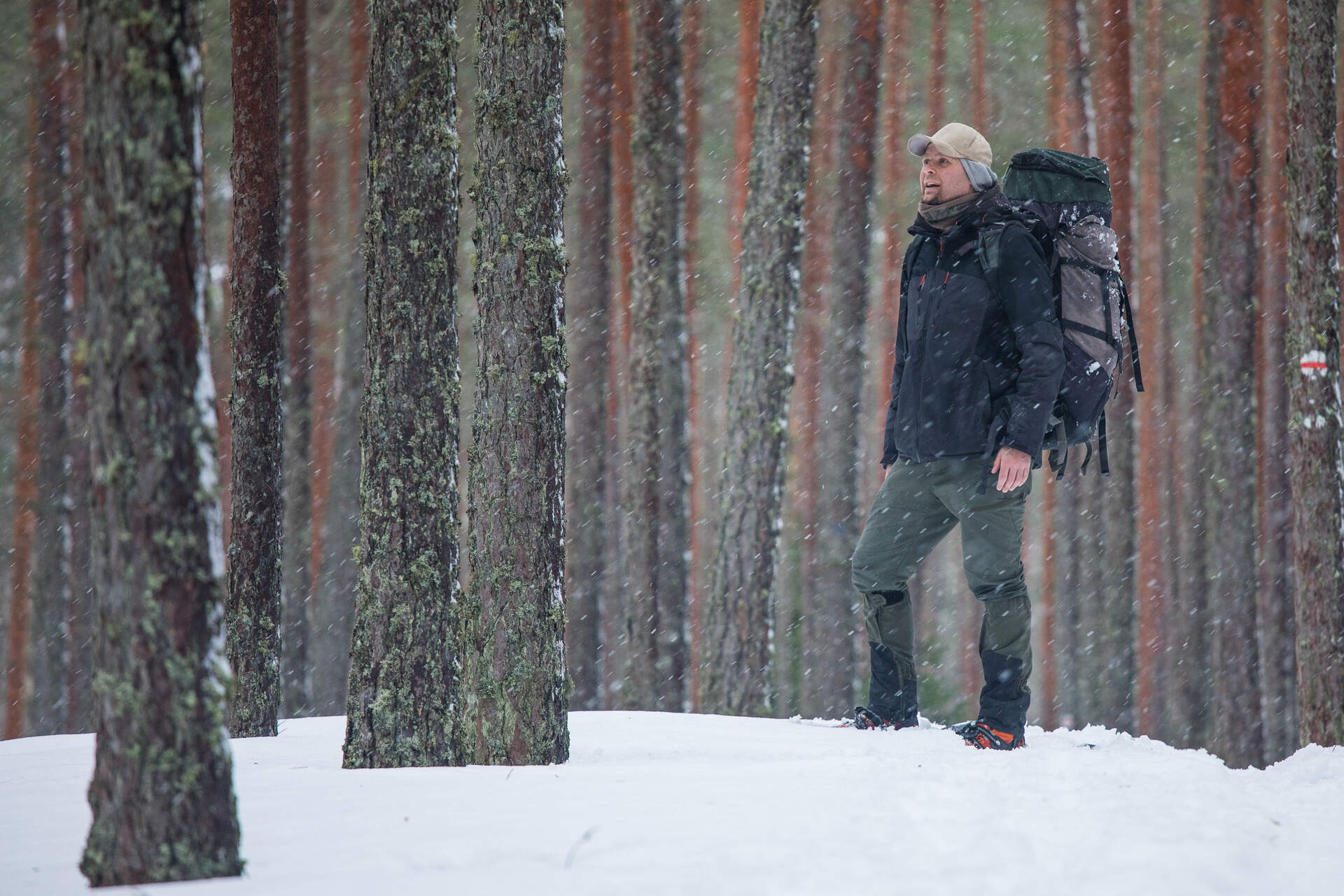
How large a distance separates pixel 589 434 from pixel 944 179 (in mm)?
6908

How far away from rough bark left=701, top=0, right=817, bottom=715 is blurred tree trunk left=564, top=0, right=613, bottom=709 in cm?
309

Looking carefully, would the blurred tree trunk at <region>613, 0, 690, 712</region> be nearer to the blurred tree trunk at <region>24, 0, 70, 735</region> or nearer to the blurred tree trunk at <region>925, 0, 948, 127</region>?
the blurred tree trunk at <region>24, 0, 70, 735</region>

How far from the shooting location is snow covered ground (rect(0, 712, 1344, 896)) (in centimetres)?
237

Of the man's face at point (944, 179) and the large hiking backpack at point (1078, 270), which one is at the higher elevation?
the man's face at point (944, 179)

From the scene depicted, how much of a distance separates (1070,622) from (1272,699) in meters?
3.06

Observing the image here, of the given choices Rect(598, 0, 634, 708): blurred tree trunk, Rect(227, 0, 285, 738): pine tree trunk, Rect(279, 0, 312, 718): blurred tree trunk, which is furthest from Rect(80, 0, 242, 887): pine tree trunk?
Rect(279, 0, 312, 718): blurred tree trunk

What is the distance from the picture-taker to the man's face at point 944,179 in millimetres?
4699

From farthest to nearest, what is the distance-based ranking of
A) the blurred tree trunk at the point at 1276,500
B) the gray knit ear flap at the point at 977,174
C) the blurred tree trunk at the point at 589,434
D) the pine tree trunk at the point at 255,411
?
1. the blurred tree trunk at the point at 589,434
2. the blurred tree trunk at the point at 1276,500
3. the pine tree trunk at the point at 255,411
4. the gray knit ear flap at the point at 977,174

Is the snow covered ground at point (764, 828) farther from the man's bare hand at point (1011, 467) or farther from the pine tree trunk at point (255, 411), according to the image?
the pine tree trunk at point (255, 411)

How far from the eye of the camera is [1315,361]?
24.7 feet

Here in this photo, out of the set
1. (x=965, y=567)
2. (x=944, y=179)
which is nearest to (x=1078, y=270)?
(x=944, y=179)

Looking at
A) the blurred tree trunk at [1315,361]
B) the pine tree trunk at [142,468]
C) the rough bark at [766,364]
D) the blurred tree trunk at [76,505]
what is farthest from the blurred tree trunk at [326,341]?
the pine tree trunk at [142,468]

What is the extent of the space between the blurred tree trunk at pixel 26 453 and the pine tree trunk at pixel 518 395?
432 inches

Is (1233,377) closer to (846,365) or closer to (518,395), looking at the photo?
(846,365)
